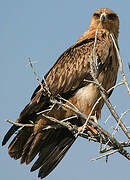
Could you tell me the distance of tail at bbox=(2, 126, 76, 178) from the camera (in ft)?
22.3

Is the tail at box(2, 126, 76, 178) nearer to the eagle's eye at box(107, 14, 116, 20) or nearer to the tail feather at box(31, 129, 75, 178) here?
the tail feather at box(31, 129, 75, 178)

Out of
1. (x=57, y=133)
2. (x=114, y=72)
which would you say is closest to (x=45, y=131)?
(x=57, y=133)

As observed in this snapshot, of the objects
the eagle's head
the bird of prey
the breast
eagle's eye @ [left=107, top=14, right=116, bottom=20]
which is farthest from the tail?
eagle's eye @ [left=107, top=14, right=116, bottom=20]

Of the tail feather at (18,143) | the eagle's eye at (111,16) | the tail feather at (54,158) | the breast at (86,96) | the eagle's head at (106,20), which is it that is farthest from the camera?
the eagle's eye at (111,16)

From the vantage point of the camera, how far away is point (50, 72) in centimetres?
740

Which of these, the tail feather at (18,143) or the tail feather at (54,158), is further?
the tail feather at (54,158)

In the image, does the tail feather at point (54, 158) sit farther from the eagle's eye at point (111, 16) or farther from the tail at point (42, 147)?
the eagle's eye at point (111, 16)

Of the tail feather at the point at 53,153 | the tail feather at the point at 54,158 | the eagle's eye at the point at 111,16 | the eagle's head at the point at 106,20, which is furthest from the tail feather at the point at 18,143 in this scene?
the eagle's eye at the point at 111,16

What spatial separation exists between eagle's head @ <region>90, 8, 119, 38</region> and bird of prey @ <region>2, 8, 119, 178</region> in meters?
0.58

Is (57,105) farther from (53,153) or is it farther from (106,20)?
Answer: (106,20)

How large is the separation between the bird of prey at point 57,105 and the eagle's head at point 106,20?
22.8 inches

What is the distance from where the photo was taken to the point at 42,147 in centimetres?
704

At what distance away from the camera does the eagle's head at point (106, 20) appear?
7848 mm

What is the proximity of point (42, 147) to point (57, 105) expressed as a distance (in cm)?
91
